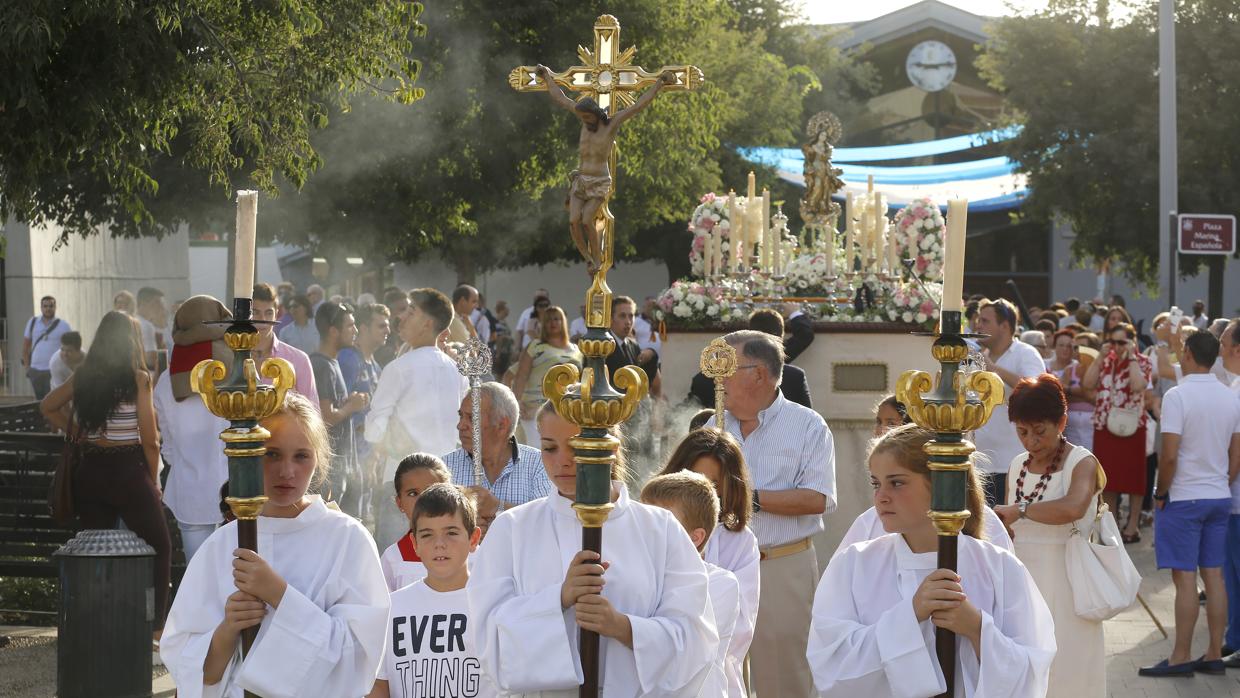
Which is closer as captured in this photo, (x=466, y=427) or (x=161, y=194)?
(x=466, y=427)

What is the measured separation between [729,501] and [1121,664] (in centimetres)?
448

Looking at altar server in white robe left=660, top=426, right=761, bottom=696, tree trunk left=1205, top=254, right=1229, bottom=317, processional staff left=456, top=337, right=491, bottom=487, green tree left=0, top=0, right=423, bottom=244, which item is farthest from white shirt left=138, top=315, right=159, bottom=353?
tree trunk left=1205, top=254, right=1229, bottom=317

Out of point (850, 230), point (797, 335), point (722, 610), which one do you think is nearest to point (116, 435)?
point (722, 610)

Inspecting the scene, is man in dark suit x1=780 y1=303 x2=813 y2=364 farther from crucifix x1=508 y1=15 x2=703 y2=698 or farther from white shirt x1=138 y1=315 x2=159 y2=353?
crucifix x1=508 y1=15 x2=703 y2=698

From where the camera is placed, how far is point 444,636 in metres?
5.23

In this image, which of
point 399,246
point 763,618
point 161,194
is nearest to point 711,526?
point 763,618

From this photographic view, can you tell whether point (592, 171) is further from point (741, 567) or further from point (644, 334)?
point (644, 334)

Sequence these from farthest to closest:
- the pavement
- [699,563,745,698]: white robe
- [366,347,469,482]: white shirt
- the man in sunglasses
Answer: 1. the man in sunglasses
2. [366,347,469,482]: white shirt
3. the pavement
4. [699,563,745,698]: white robe

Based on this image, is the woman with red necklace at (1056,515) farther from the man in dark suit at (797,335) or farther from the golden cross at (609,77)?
the man in dark suit at (797,335)

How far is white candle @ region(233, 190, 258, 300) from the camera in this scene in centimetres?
385

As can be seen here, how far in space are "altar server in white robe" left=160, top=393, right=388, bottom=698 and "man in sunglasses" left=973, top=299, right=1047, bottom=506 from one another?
19.1ft

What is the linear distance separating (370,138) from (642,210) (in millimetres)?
8098

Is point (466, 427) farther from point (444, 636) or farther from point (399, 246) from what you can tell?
point (399, 246)

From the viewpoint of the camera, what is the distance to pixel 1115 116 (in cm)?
3014
